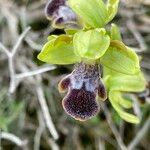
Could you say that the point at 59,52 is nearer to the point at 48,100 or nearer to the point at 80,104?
the point at 80,104

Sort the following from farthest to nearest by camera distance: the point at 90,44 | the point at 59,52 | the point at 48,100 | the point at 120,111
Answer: the point at 48,100 → the point at 120,111 → the point at 59,52 → the point at 90,44

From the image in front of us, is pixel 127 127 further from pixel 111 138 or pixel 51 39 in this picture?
pixel 51 39

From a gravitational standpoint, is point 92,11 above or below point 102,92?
above

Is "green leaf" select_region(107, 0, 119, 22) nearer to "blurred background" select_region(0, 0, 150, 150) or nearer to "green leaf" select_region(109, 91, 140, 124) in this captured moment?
"green leaf" select_region(109, 91, 140, 124)

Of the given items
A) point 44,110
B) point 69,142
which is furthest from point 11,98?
point 69,142

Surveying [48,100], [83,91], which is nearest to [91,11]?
[83,91]
